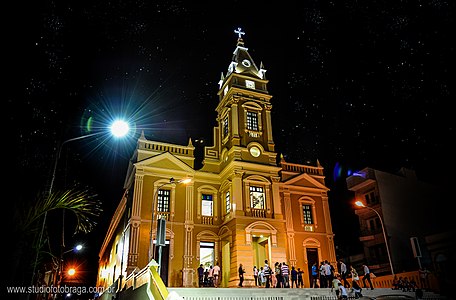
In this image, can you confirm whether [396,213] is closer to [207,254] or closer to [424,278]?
[424,278]

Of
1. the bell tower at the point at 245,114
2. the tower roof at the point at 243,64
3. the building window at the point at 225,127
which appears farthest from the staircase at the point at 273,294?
the tower roof at the point at 243,64

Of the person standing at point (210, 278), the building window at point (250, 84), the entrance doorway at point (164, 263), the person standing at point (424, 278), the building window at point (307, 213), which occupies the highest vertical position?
the building window at point (250, 84)

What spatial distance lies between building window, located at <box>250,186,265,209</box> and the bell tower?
2.59 metres

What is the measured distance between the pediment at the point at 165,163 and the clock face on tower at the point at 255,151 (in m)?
5.73

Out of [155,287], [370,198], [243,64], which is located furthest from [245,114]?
[155,287]

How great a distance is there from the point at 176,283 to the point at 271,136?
15.8 meters

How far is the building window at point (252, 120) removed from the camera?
3384 centimetres

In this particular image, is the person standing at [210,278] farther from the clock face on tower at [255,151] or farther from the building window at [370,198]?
the building window at [370,198]

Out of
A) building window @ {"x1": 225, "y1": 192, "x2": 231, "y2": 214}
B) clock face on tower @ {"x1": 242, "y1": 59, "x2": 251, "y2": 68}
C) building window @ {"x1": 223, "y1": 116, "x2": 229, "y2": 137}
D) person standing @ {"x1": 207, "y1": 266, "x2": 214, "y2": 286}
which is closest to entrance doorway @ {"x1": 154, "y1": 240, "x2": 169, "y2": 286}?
person standing @ {"x1": 207, "y1": 266, "x2": 214, "y2": 286}

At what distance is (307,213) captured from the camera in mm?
33469

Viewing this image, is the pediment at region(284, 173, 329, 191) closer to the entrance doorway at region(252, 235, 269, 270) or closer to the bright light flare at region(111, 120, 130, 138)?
the entrance doorway at region(252, 235, 269, 270)

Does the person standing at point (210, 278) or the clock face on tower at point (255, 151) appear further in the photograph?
the clock face on tower at point (255, 151)

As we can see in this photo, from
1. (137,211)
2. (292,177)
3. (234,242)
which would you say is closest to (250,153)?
(292,177)

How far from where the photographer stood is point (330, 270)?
22.4 m
